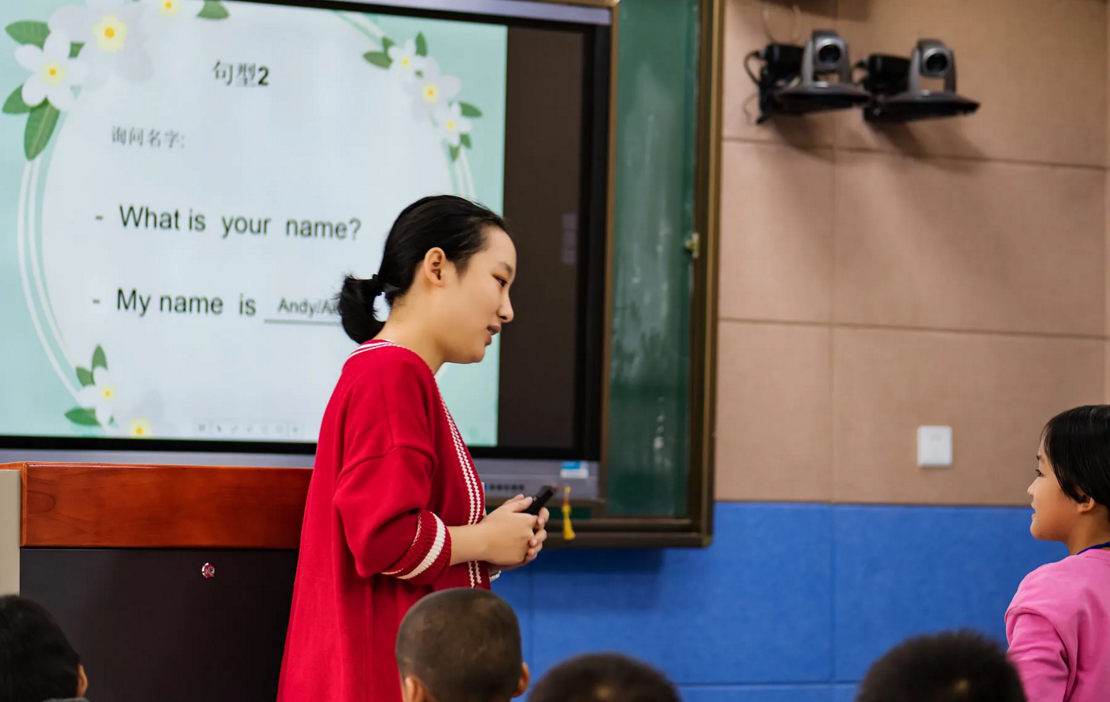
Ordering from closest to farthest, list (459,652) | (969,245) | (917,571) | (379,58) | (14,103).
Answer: (459,652) → (14,103) → (379,58) → (917,571) → (969,245)

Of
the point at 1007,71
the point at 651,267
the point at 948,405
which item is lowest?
the point at 948,405

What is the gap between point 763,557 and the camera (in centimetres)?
311

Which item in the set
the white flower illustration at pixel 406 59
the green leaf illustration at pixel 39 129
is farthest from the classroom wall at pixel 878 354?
the green leaf illustration at pixel 39 129

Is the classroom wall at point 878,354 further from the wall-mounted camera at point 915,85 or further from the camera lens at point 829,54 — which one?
the camera lens at point 829,54

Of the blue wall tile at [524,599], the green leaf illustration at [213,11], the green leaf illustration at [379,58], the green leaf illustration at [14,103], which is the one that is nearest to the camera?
the green leaf illustration at [14,103]

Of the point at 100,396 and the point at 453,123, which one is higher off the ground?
the point at 453,123

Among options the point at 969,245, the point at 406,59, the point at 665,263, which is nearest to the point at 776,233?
→ the point at 665,263

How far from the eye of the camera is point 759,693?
3086 millimetres

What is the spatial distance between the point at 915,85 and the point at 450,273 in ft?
6.76

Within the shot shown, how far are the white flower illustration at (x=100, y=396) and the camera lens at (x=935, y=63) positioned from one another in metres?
2.29

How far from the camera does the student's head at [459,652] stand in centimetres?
116

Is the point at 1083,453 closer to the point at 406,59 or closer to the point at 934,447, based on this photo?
the point at 934,447

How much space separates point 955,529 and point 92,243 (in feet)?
8.03

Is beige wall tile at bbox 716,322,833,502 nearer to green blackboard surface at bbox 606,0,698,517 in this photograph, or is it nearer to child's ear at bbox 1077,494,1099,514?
green blackboard surface at bbox 606,0,698,517
